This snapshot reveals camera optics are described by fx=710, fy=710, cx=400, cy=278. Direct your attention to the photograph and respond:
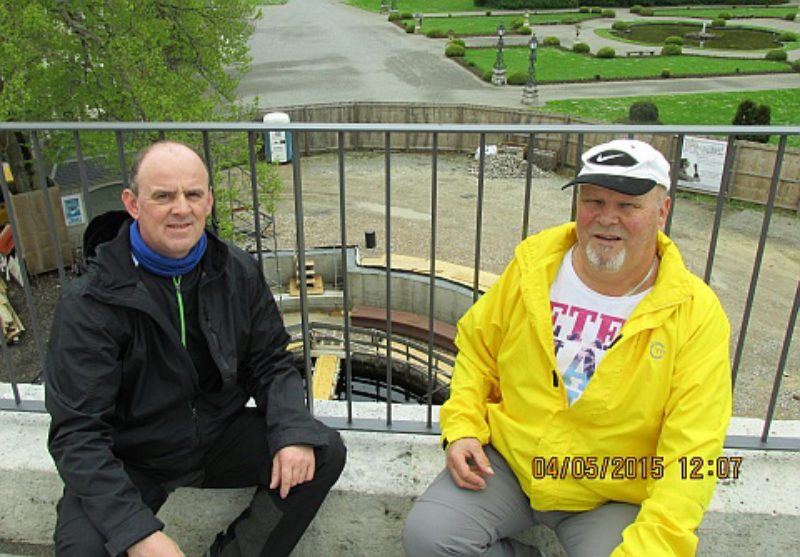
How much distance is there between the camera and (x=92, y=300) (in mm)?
2170

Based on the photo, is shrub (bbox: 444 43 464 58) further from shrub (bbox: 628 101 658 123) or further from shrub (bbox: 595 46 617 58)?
shrub (bbox: 628 101 658 123)

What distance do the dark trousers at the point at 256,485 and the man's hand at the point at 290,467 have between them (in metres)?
0.07

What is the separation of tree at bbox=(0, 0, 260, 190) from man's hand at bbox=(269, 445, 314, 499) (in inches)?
499

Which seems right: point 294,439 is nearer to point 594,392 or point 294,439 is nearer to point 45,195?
point 594,392

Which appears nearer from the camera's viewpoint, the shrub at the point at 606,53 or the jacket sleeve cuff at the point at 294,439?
the jacket sleeve cuff at the point at 294,439

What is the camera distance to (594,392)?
7.16 ft

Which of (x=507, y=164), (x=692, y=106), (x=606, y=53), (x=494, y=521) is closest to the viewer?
(x=494, y=521)

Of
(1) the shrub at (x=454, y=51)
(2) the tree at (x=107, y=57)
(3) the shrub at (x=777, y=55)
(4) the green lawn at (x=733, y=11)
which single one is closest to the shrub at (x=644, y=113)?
(2) the tree at (x=107, y=57)

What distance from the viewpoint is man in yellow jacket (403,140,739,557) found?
6.87 feet

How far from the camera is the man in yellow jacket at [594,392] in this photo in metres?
2.09

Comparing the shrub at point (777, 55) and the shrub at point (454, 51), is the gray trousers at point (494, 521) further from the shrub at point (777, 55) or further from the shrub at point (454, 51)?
the shrub at point (777, 55)

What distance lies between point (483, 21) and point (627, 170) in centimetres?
5775

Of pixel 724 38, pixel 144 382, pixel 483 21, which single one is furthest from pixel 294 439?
pixel 483 21

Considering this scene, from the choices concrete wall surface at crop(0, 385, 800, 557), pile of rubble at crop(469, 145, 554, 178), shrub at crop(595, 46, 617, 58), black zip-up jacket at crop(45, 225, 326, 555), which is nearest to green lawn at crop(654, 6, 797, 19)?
shrub at crop(595, 46, 617, 58)
